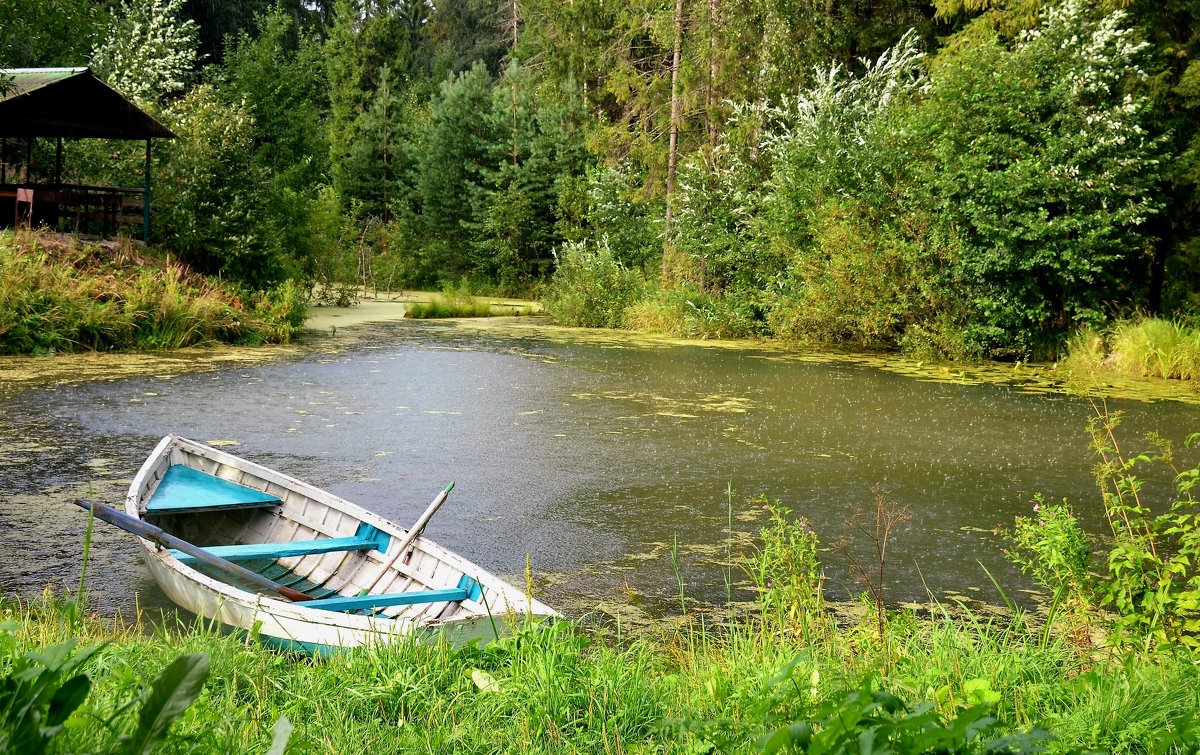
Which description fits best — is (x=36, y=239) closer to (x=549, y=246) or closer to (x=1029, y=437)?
(x=1029, y=437)

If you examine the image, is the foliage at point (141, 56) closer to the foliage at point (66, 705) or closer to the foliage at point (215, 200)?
the foliage at point (215, 200)

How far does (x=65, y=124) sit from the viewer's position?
701 inches

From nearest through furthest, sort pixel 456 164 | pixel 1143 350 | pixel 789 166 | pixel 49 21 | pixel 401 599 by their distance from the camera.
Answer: pixel 401 599, pixel 1143 350, pixel 49 21, pixel 789 166, pixel 456 164

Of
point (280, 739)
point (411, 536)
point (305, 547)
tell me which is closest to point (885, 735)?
point (280, 739)

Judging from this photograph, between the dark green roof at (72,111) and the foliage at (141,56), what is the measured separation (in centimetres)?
434

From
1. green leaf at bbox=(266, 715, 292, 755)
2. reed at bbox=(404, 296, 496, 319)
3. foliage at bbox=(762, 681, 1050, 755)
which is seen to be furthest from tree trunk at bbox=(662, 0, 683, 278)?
green leaf at bbox=(266, 715, 292, 755)

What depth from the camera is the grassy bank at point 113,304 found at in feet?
49.0

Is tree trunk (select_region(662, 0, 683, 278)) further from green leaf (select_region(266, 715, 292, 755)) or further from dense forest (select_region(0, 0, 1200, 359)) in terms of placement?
green leaf (select_region(266, 715, 292, 755))

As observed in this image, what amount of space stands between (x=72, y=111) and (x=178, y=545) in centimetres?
1552

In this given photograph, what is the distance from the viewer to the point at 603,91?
85.8 ft

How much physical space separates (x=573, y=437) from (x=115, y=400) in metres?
5.10

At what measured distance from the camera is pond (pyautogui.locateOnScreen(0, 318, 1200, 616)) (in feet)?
A: 20.7

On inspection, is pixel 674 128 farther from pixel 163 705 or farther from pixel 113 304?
pixel 163 705

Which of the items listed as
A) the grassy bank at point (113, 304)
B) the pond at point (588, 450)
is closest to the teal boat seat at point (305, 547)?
the pond at point (588, 450)
